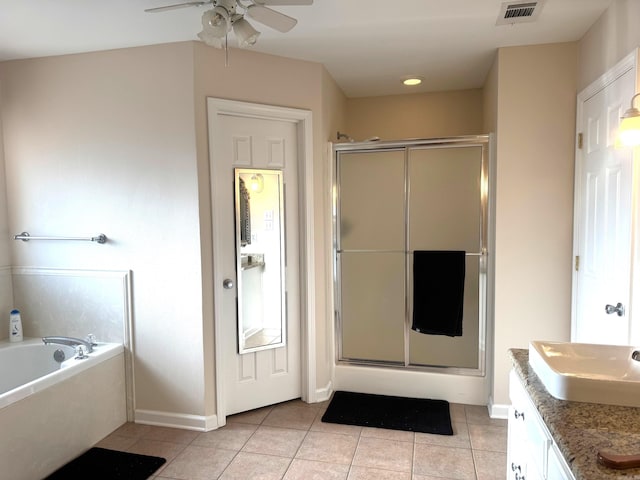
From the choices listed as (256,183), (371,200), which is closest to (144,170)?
(256,183)

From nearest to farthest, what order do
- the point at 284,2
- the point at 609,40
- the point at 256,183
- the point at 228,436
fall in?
1. the point at 284,2
2. the point at 609,40
3. the point at 228,436
4. the point at 256,183

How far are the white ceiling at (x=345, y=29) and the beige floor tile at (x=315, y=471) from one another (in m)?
2.43

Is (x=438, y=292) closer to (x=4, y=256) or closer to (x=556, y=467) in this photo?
(x=556, y=467)

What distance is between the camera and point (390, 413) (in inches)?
113

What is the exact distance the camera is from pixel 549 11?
2.20 meters

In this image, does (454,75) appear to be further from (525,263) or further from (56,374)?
(56,374)

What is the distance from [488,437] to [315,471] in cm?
110

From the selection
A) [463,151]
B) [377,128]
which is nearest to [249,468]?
[463,151]

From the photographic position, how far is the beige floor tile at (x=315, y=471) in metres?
2.20

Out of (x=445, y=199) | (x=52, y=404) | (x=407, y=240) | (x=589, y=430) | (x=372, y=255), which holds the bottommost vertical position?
(x=52, y=404)

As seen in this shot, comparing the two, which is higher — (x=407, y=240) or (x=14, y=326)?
(x=407, y=240)

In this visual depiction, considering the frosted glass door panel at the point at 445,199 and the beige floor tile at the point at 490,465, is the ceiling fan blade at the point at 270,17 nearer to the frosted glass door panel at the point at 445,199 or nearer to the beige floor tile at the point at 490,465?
the frosted glass door panel at the point at 445,199

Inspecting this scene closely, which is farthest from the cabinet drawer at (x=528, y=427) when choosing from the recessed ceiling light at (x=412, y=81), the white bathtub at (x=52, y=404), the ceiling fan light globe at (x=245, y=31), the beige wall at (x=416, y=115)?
the beige wall at (x=416, y=115)

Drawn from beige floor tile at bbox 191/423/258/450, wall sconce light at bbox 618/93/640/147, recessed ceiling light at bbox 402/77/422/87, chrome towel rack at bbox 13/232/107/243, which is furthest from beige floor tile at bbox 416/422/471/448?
recessed ceiling light at bbox 402/77/422/87
